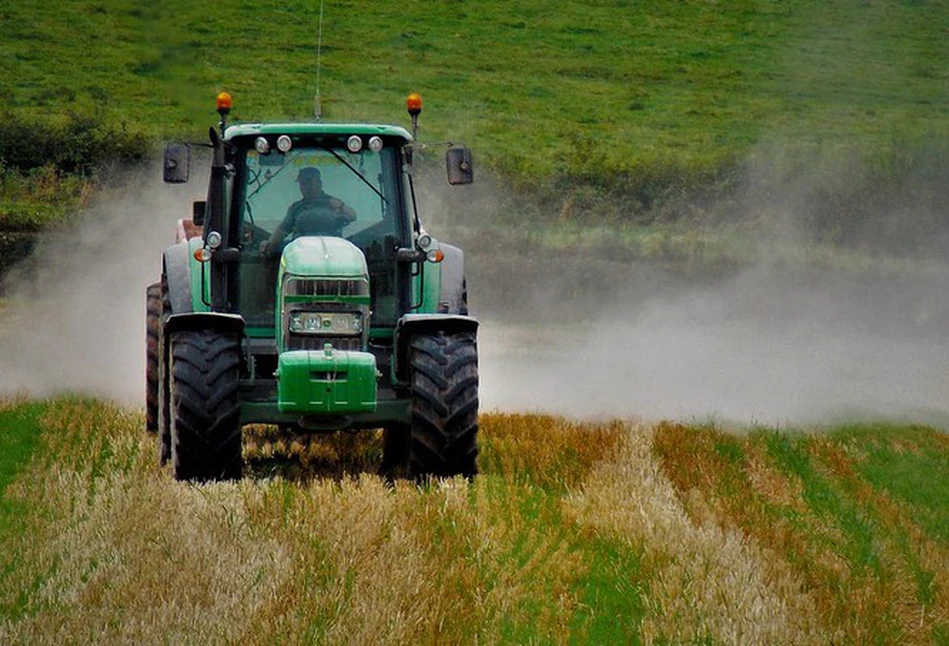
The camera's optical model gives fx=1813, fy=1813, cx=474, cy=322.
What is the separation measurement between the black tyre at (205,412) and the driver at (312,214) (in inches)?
46.0

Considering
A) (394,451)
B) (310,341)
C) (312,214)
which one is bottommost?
(394,451)

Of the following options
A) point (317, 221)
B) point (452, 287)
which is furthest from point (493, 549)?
point (452, 287)

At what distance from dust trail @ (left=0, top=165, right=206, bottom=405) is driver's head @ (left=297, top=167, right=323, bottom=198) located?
4.61 metres

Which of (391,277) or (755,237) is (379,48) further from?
(391,277)

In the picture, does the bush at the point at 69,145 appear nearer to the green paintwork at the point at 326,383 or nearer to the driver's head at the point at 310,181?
the driver's head at the point at 310,181

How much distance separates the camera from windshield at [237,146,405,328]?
11438 millimetres

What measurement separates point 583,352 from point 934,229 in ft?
45.7

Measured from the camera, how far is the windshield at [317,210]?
1144 cm

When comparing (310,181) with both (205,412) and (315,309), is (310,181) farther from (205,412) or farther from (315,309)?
(205,412)

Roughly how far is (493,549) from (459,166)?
332 centimetres

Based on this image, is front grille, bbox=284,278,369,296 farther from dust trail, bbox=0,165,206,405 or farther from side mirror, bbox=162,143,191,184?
dust trail, bbox=0,165,206,405

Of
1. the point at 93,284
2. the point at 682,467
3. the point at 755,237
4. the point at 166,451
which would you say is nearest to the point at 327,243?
the point at 166,451

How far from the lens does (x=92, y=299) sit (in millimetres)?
21891

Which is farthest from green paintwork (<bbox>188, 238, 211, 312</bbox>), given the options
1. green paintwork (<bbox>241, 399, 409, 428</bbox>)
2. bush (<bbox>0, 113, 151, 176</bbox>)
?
bush (<bbox>0, 113, 151, 176</bbox>)
